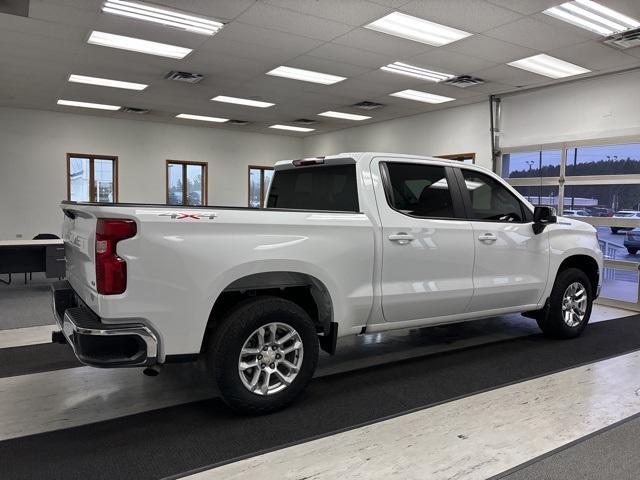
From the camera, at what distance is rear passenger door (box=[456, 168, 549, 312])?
150 inches

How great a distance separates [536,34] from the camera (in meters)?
5.35

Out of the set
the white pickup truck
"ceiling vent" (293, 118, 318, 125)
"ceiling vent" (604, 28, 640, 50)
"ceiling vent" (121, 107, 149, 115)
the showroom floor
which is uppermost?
Result: "ceiling vent" (121, 107, 149, 115)

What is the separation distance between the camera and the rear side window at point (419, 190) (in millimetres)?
3443

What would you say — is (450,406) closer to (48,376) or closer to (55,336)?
(55,336)

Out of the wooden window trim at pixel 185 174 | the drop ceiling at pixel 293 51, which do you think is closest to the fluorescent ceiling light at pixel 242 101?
the drop ceiling at pixel 293 51

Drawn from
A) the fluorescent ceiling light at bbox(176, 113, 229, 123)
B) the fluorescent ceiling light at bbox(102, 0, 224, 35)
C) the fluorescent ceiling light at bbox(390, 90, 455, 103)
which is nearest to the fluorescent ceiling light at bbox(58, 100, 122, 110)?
the fluorescent ceiling light at bbox(176, 113, 229, 123)

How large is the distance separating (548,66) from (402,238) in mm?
4910

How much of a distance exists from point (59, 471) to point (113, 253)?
3.38 ft

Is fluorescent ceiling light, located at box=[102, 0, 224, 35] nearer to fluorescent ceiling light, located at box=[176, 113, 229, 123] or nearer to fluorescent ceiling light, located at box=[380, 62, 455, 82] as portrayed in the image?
fluorescent ceiling light, located at box=[380, 62, 455, 82]

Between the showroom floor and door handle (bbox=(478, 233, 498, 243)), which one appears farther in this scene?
door handle (bbox=(478, 233, 498, 243))

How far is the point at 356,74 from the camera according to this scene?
23.7ft

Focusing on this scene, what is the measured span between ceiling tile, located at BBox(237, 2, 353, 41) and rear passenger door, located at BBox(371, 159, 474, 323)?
7.78 ft

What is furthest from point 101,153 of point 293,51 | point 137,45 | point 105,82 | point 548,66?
point 548,66

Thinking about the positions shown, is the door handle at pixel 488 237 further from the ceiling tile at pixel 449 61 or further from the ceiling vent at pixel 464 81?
the ceiling vent at pixel 464 81
